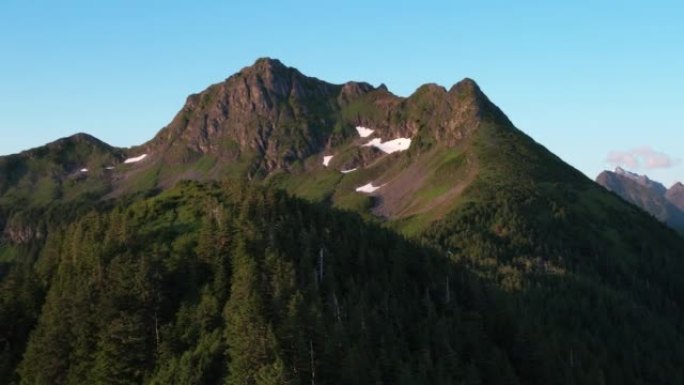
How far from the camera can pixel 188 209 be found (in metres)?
121

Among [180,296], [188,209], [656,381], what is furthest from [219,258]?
[656,381]

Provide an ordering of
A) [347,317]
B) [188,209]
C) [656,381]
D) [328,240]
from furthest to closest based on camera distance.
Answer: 1. [656,381]
2. [188,209]
3. [328,240]
4. [347,317]

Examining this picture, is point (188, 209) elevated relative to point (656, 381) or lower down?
elevated

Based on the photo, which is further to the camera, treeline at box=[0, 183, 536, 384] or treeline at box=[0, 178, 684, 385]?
treeline at box=[0, 178, 684, 385]

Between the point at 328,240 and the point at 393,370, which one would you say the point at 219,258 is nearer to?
the point at 328,240

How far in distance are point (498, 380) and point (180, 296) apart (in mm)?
41408

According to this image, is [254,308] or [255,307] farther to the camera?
[255,307]

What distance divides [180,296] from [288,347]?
63.8 feet

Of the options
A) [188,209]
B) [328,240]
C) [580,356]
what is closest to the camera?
[328,240]

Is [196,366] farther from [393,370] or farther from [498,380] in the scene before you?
[498,380]

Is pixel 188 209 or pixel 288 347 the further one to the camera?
pixel 188 209

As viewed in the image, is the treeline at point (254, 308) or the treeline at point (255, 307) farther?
the treeline at point (254, 308)

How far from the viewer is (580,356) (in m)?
131

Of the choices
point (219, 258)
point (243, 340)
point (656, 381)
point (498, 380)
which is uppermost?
point (219, 258)
